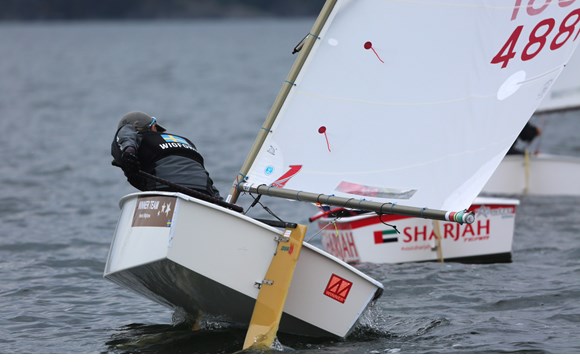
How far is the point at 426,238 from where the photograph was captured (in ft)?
39.0

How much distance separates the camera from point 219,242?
789cm

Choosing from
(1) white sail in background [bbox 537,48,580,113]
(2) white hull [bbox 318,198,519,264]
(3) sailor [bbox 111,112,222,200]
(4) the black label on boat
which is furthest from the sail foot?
(1) white sail in background [bbox 537,48,580,113]

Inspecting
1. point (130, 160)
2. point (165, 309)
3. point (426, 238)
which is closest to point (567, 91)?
point (426, 238)

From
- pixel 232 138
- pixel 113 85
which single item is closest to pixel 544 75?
pixel 232 138

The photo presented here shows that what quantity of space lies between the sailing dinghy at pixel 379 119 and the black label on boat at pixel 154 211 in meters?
0.02

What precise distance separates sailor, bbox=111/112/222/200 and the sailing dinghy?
1.14 feet

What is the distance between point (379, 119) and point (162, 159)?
1.65m

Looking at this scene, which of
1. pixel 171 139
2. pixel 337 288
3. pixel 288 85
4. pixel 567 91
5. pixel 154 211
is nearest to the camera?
pixel 154 211

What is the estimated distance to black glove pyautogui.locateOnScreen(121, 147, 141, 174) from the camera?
27.9ft

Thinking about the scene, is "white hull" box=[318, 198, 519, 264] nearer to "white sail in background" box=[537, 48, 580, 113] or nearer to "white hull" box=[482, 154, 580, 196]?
"white hull" box=[482, 154, 580, 196]

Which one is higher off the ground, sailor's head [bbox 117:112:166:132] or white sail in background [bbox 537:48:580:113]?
white sail in background [bbox 537:48:580:113]

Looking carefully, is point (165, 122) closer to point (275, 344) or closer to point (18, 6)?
point (275, 344)

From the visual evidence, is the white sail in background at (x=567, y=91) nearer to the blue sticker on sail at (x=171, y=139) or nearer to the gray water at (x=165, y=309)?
the gray water at (x=165, y=309)

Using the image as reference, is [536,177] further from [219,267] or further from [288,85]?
[219,267]
